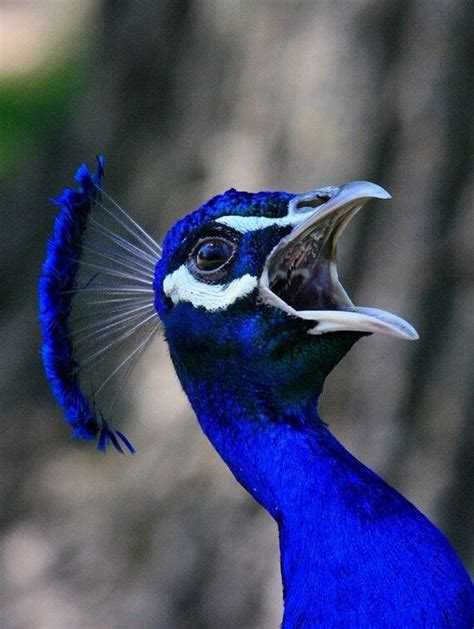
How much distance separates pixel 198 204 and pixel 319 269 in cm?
142

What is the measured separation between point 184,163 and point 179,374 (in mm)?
1415

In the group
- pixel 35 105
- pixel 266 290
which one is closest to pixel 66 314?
pixel 266 290

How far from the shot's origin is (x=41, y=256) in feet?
11.1

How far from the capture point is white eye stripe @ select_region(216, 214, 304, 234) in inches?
63.1

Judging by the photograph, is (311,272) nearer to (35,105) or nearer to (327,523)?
(327,523)

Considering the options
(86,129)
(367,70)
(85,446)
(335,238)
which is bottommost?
(85,446)

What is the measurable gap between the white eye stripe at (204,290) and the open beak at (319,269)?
0.08 feet

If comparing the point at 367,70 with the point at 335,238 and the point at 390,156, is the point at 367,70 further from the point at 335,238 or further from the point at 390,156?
the point at 335,238

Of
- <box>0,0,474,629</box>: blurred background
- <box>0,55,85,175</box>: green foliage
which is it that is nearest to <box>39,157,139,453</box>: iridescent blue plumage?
<box>0,0,474,629</box>: blurred background

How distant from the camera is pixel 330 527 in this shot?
1531 mm

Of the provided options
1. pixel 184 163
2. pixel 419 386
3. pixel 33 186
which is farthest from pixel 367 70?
pixel 33 186

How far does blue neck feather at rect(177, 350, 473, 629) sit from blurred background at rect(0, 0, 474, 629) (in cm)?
132

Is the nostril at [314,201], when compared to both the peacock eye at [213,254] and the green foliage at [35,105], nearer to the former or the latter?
the peacock eye at [213,254]

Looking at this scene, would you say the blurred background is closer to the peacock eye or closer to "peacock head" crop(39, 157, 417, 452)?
"peacock head" crop(39, 157, 417, 452)
